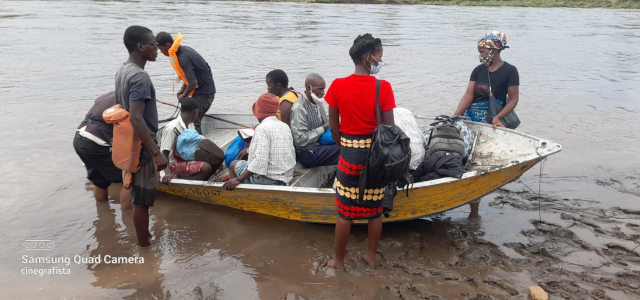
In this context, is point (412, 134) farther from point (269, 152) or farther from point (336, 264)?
point (336, 264)

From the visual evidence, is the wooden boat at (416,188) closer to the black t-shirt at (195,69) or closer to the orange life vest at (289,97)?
the orange life vest at (289,97)

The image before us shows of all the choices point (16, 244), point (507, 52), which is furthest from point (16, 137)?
point (507, 52)

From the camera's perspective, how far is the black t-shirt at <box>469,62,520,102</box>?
4.75 metres

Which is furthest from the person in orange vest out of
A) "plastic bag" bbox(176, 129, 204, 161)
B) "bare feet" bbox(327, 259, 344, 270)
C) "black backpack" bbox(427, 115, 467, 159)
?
"bare feet" bbox(327, 259, 344, 270)

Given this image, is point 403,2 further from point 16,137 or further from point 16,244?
point 16,244

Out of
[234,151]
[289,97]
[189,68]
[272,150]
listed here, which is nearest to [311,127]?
[289,97]

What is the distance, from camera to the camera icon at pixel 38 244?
14.3 feet

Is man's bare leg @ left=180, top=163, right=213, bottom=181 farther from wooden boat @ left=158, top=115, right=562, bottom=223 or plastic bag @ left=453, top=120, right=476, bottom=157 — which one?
plastic bag @ left=453, top=120, right=476, bottom=157

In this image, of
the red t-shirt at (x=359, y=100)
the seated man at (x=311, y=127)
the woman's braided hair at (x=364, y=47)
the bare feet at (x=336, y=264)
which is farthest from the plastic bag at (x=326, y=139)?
the woman's braided hair at (x=364, y=47)

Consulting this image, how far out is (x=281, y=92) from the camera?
4668mm

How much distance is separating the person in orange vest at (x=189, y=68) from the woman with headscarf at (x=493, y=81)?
3.21 metres

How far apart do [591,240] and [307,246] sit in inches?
100

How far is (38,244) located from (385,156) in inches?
133

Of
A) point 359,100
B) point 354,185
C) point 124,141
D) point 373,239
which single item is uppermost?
point 359,100
